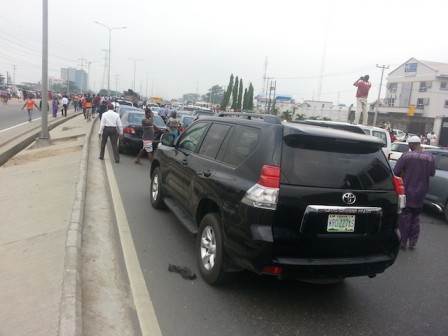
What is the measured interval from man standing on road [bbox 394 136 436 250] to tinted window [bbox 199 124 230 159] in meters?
3.16

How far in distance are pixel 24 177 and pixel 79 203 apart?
518 centimetres

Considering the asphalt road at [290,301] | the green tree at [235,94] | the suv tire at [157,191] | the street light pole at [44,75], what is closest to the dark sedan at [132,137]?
the street light pole at [44,75]

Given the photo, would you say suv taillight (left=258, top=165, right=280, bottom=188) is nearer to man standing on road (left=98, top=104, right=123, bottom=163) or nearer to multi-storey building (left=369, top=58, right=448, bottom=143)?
man standing on road (left=98, top=104, right=123, bottom=163)

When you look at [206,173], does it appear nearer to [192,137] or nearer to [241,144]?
[241,144]

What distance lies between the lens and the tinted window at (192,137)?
558cm

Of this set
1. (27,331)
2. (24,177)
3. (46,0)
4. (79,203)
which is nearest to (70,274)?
(27,331)

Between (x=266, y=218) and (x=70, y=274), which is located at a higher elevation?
(x=266, y=218)

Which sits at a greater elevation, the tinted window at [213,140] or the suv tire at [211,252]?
the tinted window at [213,140]

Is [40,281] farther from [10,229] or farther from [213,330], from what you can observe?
[10,229]

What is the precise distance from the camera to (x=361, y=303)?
13.9 feet

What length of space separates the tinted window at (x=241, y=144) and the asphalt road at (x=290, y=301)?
1349 millimetres

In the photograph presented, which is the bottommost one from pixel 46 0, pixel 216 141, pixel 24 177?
pixel 24 177

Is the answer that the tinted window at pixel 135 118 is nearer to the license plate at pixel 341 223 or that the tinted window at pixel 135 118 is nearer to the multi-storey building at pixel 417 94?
the license plate at pixel 341 223

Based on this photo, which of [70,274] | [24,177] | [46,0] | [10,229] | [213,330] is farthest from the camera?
[46,0]
